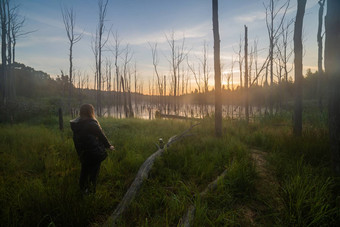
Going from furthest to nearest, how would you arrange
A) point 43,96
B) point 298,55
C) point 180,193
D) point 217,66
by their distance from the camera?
point 43,96 → point 217,66 → point 298,55 → point 180,193

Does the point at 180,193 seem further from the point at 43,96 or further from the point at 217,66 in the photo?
the point at 43,96

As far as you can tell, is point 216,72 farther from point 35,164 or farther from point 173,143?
point 35,164

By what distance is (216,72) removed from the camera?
5.77 metres

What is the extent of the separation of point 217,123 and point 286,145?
2.40 meters

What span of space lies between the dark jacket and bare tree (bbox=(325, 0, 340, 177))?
4443 mm

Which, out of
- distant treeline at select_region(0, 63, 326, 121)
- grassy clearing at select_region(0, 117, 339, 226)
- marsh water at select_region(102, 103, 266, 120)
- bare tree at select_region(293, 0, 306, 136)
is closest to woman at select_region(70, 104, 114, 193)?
grassy clearing at select_region(0, 117, 339, 226)

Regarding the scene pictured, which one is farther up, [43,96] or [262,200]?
[43,96]

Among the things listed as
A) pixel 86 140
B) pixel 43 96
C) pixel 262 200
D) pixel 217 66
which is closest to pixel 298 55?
pixel 217 66

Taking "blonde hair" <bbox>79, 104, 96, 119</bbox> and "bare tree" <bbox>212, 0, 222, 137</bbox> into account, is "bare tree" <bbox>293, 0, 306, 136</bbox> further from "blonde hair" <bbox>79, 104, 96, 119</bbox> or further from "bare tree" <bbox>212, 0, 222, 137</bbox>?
"blonde hair" <bbox>79, 104, 96, 119</bbox>

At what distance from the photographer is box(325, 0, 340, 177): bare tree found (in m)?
2.47

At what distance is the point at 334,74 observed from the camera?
249cm

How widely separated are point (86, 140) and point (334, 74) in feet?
15.6

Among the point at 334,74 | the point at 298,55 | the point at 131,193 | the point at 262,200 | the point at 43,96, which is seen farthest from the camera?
the point at 43,96

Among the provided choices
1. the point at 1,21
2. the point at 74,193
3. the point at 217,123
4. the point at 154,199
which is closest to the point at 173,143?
the point at 217,123
